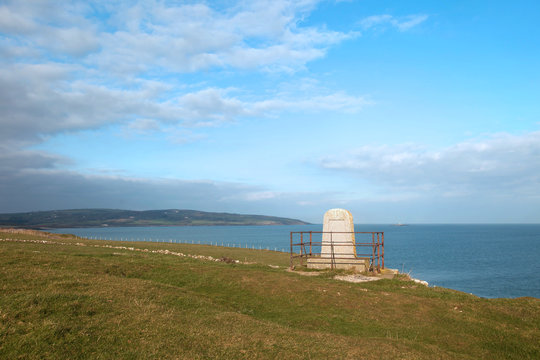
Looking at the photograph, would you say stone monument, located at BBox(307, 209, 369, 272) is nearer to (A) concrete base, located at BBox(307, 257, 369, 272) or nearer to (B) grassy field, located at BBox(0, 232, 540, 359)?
(A) concrete base, located at BBox(307, 257, 369, 272)

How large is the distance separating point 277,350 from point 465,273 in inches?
2387

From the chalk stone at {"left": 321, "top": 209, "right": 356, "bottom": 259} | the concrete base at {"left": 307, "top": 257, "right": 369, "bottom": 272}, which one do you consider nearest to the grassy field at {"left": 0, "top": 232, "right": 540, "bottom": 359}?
the concrete base at {"left": 307, "top": 257, "right": 369, "bottom": 272}

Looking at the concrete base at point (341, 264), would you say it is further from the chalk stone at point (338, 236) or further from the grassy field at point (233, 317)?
the grassy field at point (233, 317)

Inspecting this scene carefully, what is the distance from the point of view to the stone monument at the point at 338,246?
27531 millimetres

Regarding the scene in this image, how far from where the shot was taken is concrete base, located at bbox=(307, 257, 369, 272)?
27250 millimetres

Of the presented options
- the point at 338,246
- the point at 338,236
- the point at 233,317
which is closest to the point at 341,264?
the point at 338,246

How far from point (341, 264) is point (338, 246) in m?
1.43

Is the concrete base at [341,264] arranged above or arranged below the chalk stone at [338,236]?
below

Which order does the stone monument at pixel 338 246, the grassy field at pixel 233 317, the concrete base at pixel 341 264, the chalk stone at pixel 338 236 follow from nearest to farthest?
the grassy field at pixel 233 317 → the concrete base at pixel 341 264 → the stone monument at pixel 338 246 → the chalk stone at pixel 338 236

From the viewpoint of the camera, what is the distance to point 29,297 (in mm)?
10602

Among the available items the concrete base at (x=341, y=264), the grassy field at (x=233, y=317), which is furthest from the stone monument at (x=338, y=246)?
the grassy field at (x=233, y=317)

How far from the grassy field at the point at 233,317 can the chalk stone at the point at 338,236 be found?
21.1 feet

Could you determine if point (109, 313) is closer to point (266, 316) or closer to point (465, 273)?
point (266, 316)

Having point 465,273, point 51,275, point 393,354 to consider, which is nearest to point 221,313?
point 393,354
